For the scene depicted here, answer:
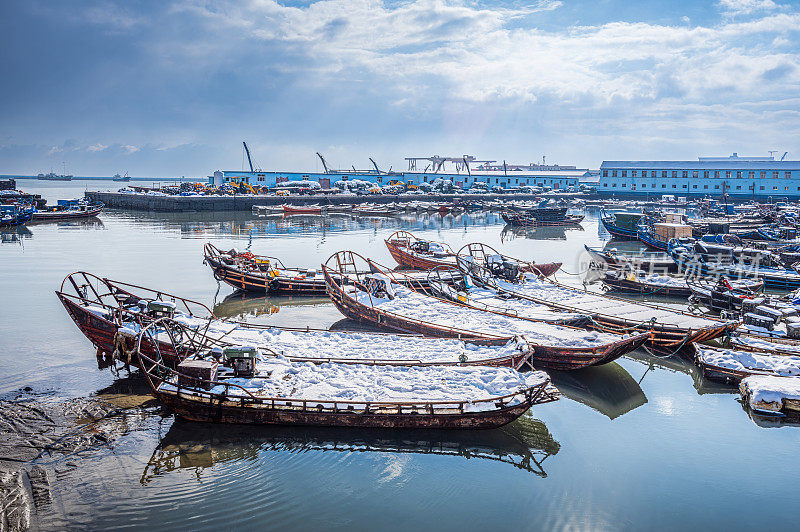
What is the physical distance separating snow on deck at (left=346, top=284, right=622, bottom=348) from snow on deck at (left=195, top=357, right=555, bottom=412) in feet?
9.43

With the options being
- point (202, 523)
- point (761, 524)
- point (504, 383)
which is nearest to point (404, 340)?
point (504, 383)

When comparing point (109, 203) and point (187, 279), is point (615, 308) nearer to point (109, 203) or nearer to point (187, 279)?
point (187, 279)

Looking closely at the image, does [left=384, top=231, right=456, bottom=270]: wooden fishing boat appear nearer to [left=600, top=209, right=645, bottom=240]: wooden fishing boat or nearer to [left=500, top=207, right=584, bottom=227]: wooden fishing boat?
[left=600, top=209, right=645, bottom=240]: wooden fishing boat

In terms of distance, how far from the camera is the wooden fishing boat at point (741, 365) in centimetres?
1295

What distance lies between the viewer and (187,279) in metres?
26.4

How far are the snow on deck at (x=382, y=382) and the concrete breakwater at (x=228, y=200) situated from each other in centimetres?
6362

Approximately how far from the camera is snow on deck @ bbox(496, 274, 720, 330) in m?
16.4

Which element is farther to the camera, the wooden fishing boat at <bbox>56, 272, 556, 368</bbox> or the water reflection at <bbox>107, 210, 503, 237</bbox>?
the water reflection at <bbox>107, 210, 503, 237</bbox>

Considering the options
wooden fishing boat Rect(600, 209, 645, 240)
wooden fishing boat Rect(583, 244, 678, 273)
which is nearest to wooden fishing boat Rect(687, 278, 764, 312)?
wooden fishing boat Rect(583, 244, 678, 273)

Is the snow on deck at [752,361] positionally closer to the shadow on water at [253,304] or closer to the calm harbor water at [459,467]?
the calm harbor water at [459,467]

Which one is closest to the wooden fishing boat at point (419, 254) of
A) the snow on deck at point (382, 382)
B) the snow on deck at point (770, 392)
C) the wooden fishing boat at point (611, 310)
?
the wooden fishing boat at point (611, 310)

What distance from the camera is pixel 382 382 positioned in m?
11.6

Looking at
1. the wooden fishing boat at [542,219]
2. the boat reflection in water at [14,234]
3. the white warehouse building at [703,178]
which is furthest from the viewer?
the white warehouse building at [703,178]

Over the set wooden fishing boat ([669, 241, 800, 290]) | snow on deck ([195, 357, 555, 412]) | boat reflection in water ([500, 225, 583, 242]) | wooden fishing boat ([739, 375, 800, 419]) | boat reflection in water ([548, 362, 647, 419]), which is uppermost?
boat reflection in water ([500, 225, 583, 242])
